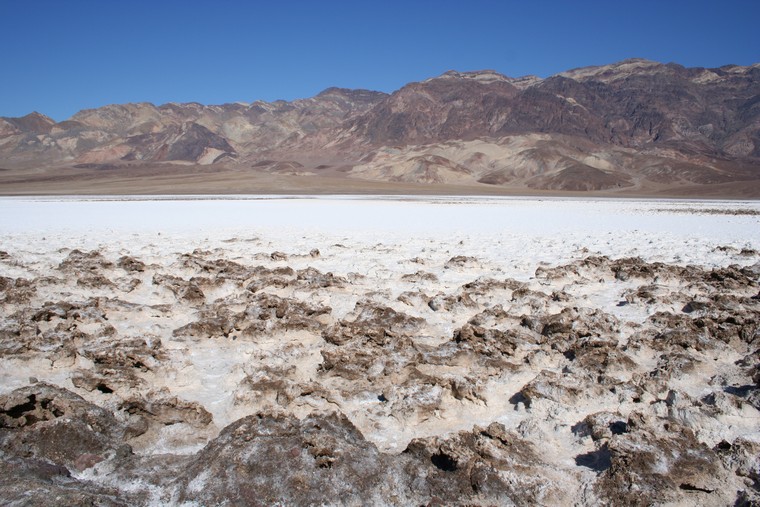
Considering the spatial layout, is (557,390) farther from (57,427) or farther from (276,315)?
(57,427)

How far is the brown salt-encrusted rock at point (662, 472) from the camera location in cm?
257

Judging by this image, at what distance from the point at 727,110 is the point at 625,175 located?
308 ft

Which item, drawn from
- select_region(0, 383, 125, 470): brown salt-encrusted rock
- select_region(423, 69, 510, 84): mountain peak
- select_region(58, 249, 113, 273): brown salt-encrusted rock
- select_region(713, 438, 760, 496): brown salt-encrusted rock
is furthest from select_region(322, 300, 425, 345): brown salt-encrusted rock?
select_region(423, 69, 510, 84): mountain peak

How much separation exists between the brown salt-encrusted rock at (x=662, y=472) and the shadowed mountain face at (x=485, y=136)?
80086 millimetres

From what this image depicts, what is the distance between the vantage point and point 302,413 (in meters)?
3.49

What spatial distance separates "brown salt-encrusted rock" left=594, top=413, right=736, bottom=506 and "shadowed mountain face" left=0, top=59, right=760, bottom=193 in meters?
80.1

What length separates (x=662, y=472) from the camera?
271 cm

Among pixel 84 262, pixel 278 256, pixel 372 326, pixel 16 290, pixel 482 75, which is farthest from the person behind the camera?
pixel 482 75

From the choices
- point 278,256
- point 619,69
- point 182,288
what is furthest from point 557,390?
point 619,69

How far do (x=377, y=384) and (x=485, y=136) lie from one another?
120 m

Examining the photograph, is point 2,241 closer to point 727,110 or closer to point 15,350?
point 15,350

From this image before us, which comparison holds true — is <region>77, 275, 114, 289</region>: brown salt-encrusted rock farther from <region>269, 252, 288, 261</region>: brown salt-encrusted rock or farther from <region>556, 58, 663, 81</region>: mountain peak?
<region>556, 58, 663, 81</region>: mountain peak

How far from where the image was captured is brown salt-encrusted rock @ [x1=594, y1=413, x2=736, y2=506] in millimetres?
2566

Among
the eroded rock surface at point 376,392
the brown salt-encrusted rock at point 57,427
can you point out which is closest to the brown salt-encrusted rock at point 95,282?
the eroded rock surface at point 376,392
